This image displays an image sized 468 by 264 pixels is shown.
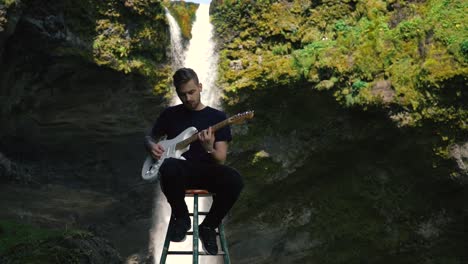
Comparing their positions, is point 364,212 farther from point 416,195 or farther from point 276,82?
point 276,82

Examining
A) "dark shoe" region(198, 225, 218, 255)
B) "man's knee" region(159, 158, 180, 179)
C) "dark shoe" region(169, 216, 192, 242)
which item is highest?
"man's knee" region(159, 158, 180, 179)

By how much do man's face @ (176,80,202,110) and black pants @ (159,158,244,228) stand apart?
485 mm

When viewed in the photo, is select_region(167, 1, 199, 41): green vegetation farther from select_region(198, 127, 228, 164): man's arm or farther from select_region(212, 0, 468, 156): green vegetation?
select_region(198, 127, 228, 164): man's arm

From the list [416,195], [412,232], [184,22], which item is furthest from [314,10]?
[412,232]

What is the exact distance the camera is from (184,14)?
1210 centimetres

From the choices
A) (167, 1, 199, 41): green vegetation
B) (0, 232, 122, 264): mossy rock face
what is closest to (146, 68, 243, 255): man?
(0, 232, 122, 264): mossy rock face

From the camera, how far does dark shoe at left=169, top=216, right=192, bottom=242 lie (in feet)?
14.3

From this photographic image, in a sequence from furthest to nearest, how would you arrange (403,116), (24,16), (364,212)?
(364,212), (403,116), (24,16)

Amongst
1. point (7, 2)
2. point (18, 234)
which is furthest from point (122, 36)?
point (18, 234)

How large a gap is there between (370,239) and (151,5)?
245 inches

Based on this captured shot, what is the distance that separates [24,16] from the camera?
9.27 m

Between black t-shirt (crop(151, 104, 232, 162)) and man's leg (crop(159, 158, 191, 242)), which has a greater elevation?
black t-shirt (crop(151, 104, 232, 162))

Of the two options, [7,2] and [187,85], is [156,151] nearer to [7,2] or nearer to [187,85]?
[187,85]

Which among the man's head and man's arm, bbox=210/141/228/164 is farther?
the man's head
